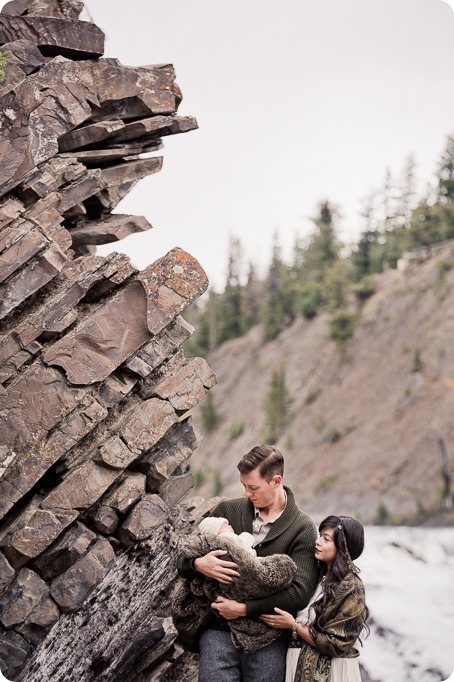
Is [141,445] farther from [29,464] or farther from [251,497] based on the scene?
[251,497]

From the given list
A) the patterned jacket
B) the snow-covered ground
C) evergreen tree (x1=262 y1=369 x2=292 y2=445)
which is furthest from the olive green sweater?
evergreen tree (x1=262 y1=369 x2=292 y2=445)

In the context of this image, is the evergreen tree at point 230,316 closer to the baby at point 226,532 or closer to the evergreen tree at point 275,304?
the evergreen tree at point 275,304

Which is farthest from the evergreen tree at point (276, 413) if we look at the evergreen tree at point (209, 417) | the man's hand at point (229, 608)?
the man's hand at point (229, 608)

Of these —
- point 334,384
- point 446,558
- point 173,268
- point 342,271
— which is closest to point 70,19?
point 173,268

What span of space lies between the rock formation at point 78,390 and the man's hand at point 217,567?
2387 mm

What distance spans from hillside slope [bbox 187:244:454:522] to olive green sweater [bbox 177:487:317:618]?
4553 centimetres

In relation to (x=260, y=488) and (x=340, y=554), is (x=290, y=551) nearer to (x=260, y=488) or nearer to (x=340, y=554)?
(x=340, y=554)

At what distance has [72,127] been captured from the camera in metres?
10.6

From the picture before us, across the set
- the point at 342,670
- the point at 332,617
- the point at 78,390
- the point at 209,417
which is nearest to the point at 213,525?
the point at 332,617

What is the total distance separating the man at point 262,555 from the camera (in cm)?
765

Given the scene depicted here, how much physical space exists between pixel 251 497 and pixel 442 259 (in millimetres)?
66992

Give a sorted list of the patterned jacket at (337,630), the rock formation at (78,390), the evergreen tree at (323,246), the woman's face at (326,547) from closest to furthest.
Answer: the patterned jacket at (337,630) < the woman's face at (326,547) < the rock formation at (78,390) < the evergreen tree at (323,246)

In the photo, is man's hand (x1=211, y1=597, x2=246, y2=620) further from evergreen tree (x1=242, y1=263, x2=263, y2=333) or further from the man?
evergreen tree (x1=242, y1=263, x2=263, y2=333)

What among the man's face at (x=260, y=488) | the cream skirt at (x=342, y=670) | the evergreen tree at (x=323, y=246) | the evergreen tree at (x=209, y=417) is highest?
the man's face at (x=260, y=488)
